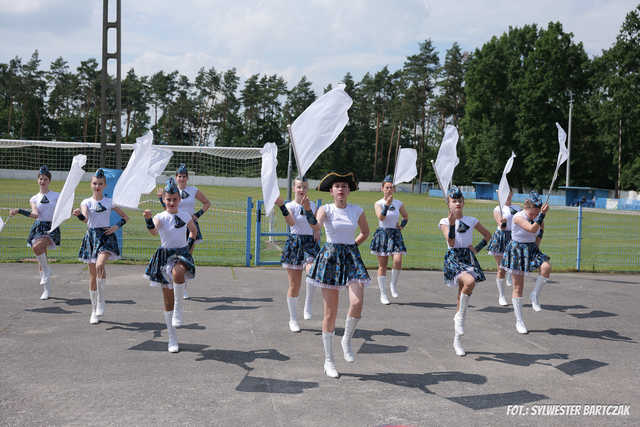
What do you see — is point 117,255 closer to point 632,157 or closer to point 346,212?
point 346,212

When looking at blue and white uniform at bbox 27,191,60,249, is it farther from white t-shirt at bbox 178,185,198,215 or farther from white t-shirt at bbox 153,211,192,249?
white t-shirt at bbox 153,211,192,249

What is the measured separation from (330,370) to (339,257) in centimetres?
117

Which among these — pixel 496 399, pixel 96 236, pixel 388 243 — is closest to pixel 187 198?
pixel 96 236

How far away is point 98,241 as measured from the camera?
7.73m

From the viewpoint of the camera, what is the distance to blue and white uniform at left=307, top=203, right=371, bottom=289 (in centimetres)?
559

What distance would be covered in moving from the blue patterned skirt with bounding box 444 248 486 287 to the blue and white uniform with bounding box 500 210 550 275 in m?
1.32

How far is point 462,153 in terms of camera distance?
70688mm

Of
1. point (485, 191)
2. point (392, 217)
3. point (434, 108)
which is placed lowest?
point (392, 217)

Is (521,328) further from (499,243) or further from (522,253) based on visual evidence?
(499,243)

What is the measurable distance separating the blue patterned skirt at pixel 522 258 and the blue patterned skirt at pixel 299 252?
285cm

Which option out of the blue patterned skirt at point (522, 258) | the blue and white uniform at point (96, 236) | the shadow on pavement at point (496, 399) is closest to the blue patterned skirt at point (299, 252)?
the blue and white uniform at point (96, 236)

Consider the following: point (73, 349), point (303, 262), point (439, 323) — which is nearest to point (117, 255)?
point (73, 349)

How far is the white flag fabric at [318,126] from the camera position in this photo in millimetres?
5184

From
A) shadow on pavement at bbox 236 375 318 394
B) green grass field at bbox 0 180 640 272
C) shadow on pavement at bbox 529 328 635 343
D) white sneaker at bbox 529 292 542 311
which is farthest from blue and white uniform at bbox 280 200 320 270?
green grass field at bbox 0 180 640 272
